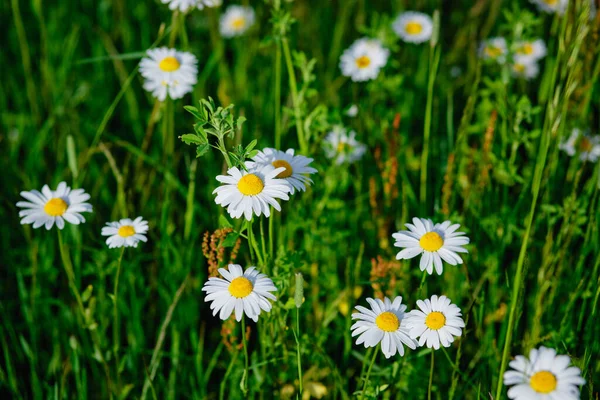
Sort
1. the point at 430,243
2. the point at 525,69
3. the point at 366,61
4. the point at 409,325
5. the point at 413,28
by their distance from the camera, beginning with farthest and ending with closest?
1. the point at 413,28
2. the point at 525,69
3. the point at 366,61
4. the point at 430,243
5. the point at 409,325

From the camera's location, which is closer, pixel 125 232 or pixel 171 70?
pixel 125 232

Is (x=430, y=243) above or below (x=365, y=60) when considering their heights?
below

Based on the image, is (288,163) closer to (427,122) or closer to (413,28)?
(427,122)

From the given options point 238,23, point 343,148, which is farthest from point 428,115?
point 238,23

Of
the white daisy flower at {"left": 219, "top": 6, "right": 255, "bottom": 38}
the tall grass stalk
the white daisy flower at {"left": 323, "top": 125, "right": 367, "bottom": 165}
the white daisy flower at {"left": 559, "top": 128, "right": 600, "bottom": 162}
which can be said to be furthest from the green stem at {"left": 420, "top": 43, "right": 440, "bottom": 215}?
the white daisy flower at {"left": 219, "top": 6, "right": 255, "bottom": 38}

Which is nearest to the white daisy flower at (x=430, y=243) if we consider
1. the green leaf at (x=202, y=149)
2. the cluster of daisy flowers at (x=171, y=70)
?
the green leaf at (x=202, y=149)

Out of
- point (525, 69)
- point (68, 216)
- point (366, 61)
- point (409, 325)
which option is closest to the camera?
point (409, 325)

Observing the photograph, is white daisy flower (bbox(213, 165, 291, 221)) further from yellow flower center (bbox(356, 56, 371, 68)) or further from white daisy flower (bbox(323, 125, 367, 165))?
yellow flower center (bbox(356, 56, 371, 68))

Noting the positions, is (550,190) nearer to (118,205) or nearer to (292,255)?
(292,255)

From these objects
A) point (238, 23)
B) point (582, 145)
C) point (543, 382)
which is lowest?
point (543, 382)
